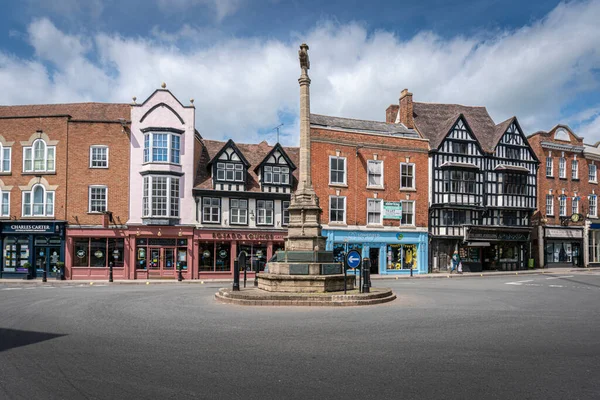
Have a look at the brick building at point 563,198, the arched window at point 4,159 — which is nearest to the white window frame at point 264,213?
the arched window at point 4,159

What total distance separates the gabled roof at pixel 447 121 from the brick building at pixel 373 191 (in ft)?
7.25

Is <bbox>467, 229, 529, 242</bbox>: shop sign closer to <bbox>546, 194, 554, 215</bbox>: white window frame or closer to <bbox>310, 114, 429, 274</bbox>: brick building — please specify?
<bbox>310, 114, 429, 274</bbox>: brick building

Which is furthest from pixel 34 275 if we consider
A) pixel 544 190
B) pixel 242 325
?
pixel 544 190

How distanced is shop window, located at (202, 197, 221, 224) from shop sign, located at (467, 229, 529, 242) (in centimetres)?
1900

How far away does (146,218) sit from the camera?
2948 centimetres

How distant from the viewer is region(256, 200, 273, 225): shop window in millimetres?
31875

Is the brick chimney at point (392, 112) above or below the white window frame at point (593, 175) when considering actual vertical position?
above

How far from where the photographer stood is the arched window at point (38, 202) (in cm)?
2973

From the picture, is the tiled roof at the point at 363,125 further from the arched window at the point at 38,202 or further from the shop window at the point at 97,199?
the arched window at the point at 38,202

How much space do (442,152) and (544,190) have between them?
1146 centimetres

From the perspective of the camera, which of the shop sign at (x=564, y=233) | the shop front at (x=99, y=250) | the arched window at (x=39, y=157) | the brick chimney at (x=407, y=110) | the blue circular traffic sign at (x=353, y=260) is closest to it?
the blue circular traffic sign at (x=353, y=260)

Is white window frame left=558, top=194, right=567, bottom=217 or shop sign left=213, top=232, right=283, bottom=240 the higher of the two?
white window frame left=558, top=194, right=567, bottom=217

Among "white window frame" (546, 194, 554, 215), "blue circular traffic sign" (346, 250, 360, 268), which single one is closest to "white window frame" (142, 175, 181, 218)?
"blue circular traffic sign" (346, 250, 360, 268)

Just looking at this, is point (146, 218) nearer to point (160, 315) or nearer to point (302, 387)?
point (160, 315)
